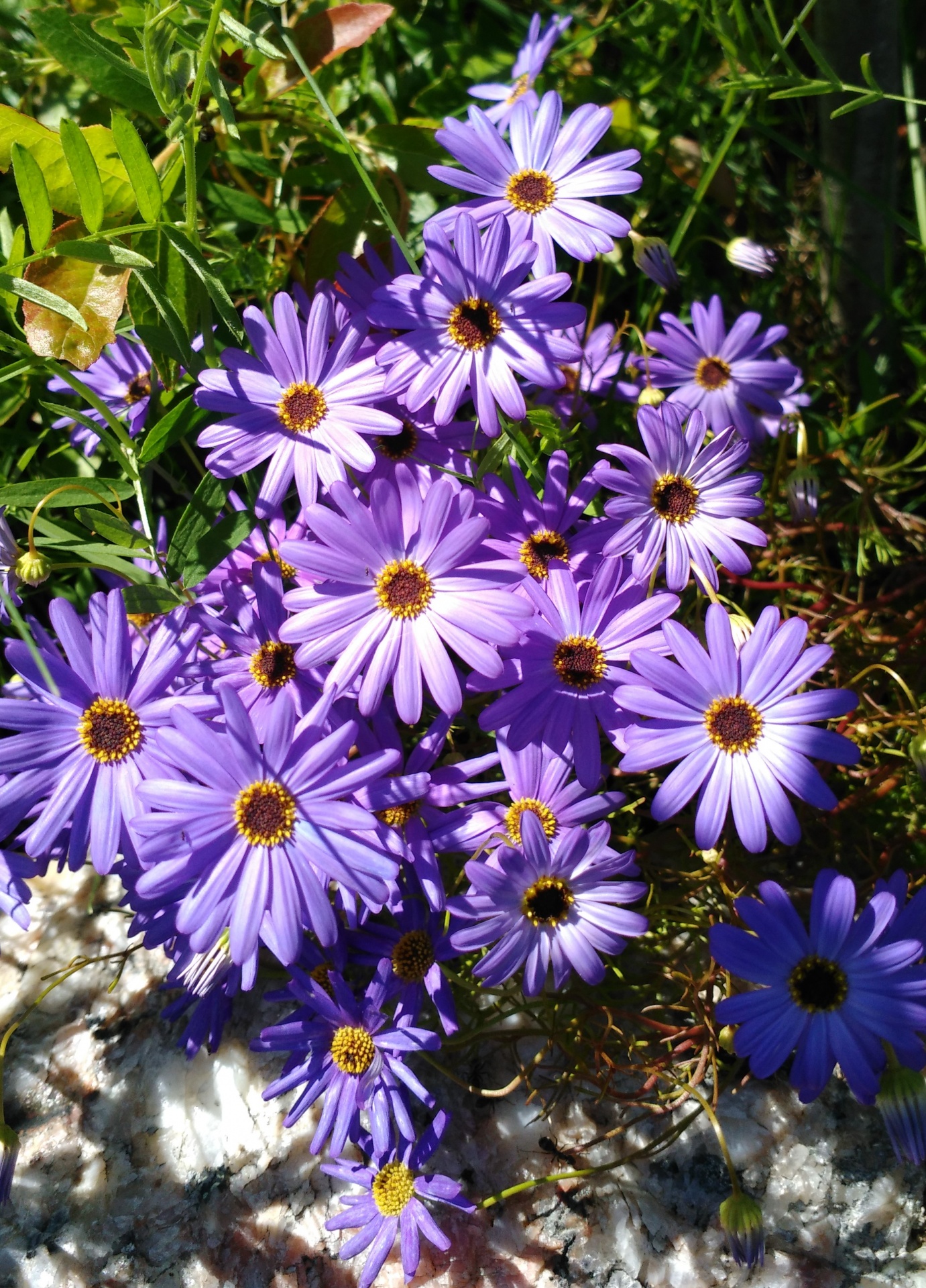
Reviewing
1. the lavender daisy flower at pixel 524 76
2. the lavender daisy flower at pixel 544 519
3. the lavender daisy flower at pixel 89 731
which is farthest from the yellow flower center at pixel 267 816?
the lavender daisy flower at pixel 524 76

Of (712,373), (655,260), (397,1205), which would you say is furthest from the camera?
(712,373)

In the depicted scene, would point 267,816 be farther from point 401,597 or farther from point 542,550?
point 542,550

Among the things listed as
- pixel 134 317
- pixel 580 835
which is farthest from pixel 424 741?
pixel 134 317

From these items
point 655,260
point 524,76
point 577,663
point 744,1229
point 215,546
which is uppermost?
point 524,76

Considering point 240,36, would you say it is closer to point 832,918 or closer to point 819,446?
point 819,446

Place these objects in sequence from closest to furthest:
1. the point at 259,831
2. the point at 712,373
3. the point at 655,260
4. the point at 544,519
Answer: the point at 259,831 → the point at 544,519 → the point at 655,260 → the point at 712,373

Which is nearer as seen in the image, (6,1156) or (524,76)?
(6,1156)

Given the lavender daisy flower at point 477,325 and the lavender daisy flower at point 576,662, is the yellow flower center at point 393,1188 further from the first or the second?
the lavender daisy flower at point 477,325

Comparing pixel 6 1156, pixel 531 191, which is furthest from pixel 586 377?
pixel 6 1156
